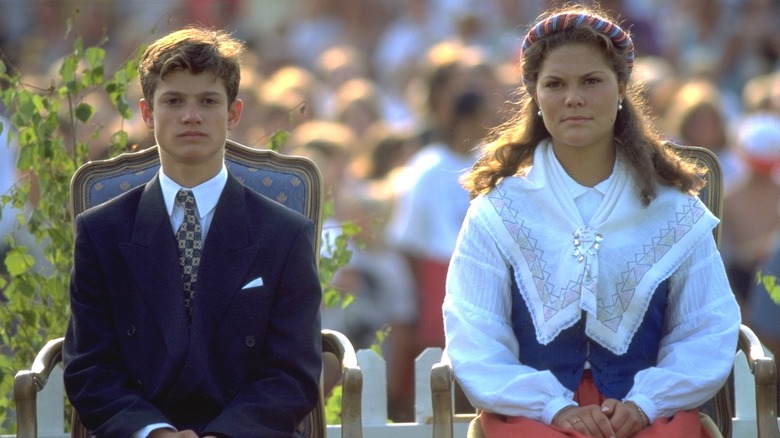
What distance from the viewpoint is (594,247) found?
17.2ft

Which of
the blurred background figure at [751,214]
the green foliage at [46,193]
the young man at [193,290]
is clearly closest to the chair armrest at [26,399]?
the young man at [193,290]

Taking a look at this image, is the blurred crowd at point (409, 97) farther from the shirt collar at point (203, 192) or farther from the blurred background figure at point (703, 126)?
the shirt collar at point (203, 192)

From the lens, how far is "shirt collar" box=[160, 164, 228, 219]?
520 cm

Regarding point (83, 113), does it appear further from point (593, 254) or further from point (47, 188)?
point (593, 254)

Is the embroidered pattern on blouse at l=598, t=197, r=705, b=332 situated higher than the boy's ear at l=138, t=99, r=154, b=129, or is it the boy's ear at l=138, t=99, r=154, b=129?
the boy's ear at l=138, t=99, r=154, b=129

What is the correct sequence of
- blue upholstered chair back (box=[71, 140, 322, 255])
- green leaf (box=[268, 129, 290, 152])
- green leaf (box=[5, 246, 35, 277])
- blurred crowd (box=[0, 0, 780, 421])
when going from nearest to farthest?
1. blue upholstered chair back (box=[71, 140, 322, 255])
2. green leaf (box=[5, 246, 35, 277])
3. green leaf (box=[268, 129, 290, 152])
4. blurred crowd (box=[0, 0, 780, 421])

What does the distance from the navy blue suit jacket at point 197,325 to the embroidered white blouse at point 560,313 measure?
462mm

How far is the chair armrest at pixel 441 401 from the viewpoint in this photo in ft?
16.6

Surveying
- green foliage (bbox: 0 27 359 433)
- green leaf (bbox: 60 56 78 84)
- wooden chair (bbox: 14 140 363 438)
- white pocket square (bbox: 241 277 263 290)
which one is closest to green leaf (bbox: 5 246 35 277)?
green foliage (bbox: 0 27 359 433)

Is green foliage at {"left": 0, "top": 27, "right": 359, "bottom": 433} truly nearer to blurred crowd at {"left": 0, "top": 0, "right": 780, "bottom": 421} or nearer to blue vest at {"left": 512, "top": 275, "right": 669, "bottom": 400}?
blurred crowd at {"left": 0, "top": 0, "right": 780, "bottom": 421}

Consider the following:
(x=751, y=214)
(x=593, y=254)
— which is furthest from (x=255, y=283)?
(x=751, y=214)

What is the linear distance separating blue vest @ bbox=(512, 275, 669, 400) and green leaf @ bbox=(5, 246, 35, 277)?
1.83m

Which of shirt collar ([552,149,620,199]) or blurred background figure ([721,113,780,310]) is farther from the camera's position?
blurred background figure ([721,113,780,310])

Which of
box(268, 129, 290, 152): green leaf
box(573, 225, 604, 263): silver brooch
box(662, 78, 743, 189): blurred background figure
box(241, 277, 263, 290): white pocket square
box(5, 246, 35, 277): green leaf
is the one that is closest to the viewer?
box(241, 277, 263, 290): white pocket square
